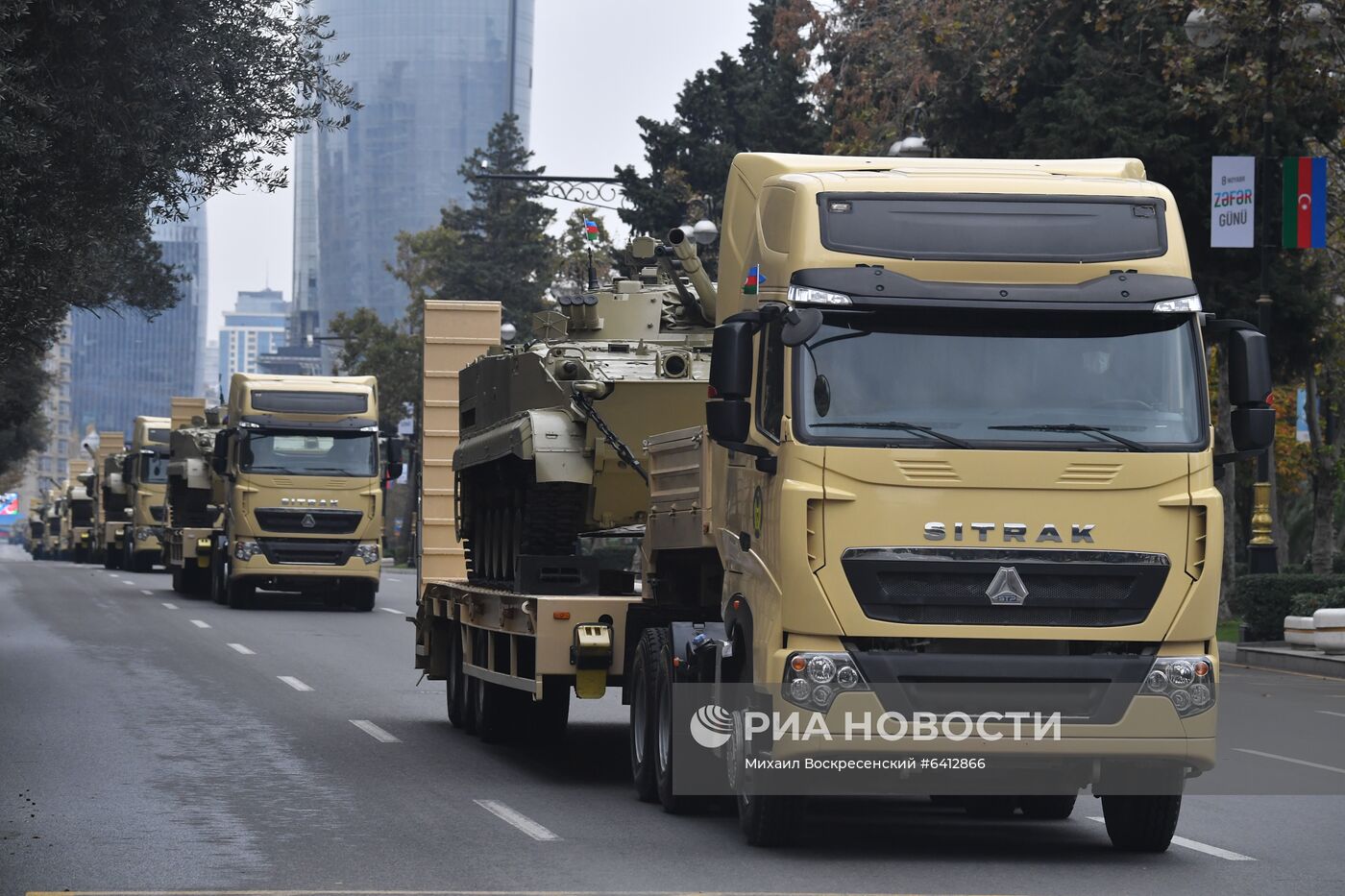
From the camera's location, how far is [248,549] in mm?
36250

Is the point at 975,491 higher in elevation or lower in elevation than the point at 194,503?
higher

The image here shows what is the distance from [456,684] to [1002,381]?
8145 mm

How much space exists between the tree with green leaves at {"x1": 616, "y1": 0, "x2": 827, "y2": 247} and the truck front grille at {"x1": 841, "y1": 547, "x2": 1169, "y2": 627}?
34.7 meters

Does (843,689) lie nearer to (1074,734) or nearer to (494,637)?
(1074,734)

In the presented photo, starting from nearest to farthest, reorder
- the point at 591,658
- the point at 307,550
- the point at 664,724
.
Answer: the point at 664,724 → the point at 591,658 → the point at 307,550

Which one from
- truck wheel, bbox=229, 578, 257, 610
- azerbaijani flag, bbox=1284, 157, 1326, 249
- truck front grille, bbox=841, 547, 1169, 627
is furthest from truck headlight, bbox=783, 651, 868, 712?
truck wheel, bbox=229, 578, 257, 610

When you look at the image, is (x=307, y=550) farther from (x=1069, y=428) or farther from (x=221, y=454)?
(x=1069, y=428)

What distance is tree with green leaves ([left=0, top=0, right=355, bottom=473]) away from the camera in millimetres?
15781

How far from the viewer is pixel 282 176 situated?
62.3ft

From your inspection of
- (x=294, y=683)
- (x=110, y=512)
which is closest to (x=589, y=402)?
(x=294, y=683)

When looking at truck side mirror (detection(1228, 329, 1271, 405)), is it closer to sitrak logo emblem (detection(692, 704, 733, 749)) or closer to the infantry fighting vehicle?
sitrak logo emblem (detection(692, 704, 733, 749))

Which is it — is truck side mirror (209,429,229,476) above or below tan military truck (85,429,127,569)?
above

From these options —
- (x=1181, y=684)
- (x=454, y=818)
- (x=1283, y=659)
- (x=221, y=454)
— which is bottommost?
(x=1283, y=659)

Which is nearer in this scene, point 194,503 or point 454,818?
point 454,818
